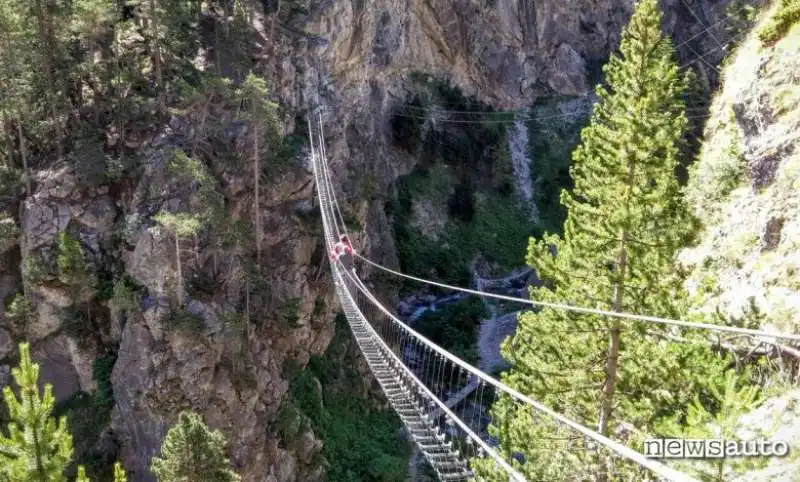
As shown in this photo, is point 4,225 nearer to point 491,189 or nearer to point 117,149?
point 117,149

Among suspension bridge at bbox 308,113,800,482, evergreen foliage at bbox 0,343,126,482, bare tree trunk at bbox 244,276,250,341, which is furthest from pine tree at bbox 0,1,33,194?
evergreen foliage at bbox 0,343,126,482

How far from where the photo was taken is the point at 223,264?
20.8m

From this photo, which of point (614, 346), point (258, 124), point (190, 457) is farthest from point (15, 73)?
point (614, 346)

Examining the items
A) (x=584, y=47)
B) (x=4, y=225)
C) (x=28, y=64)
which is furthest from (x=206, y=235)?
(x=584, y=47)

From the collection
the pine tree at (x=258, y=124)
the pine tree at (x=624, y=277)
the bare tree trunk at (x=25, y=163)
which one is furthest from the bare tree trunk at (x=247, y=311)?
the pine tree at (x=624, y=277)

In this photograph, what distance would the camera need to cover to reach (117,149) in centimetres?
2145

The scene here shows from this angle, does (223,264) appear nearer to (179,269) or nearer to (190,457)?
(179,269)

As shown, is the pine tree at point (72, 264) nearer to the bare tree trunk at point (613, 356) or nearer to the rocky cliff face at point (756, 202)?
the bare tree trunk at point (613, 356)

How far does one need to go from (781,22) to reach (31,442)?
18.2 m

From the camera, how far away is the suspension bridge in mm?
5195

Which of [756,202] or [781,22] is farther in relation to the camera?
[781,22]

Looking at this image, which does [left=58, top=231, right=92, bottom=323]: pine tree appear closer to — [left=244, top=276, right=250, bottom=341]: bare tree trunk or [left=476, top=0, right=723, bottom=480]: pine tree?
[left=244, top=276, right=250, bottom=341]: bare tree trunk

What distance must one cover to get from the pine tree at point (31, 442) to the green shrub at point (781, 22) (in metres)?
17.4

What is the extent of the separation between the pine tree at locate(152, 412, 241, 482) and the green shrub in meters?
17.8
